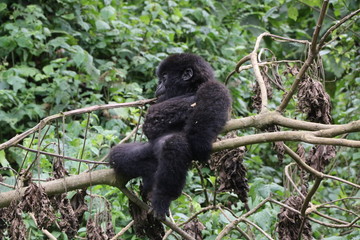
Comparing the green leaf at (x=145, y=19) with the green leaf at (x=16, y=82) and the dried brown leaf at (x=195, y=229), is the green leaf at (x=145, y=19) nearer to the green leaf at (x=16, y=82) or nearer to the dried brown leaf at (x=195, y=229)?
the green leaf at (x=16, y=82)

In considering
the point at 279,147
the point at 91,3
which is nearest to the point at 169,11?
the point at 91,3

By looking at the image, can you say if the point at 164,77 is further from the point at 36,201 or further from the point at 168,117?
the point at 36,201

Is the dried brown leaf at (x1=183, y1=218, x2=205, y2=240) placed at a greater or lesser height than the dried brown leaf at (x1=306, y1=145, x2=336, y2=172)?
lesser

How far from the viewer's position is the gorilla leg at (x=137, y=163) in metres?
3.19

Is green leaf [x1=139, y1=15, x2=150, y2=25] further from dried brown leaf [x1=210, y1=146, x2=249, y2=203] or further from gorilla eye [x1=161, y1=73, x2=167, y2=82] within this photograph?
dried brown leaf [x1=210, y1=146, x2=249, y2=203]

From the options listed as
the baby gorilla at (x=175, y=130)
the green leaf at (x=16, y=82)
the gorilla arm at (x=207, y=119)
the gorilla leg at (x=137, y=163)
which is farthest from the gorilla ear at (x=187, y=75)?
the green leaf at (x=16, y=82)

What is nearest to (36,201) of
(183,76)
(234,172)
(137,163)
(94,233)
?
(94,233)

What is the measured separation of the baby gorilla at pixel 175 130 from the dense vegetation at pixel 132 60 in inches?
61.9

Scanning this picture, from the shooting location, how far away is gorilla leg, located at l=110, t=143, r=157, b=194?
319 centimetres

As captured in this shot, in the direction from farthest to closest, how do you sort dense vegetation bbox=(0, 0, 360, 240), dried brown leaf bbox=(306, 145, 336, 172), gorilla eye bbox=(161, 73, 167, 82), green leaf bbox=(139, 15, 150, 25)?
green leaf bbox=(139, 15, 150, 25) → dense vegetation bbox=(0, 0, 360, 240) → gorilla eye bbox=(161, 73, 167, 82) → dried brown leaf bbox=(306, 145, 336, 172)

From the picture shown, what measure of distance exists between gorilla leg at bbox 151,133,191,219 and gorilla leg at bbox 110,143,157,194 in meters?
0.20

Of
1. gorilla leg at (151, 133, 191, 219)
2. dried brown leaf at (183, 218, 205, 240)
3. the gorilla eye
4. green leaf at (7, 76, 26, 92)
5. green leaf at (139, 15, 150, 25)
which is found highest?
the gorilla eye

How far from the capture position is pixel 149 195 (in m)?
3.39

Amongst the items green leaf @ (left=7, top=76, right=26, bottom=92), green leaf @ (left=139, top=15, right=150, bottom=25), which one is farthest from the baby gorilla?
green leaf @ (left=139, top=15, right=150, bottom=25)
